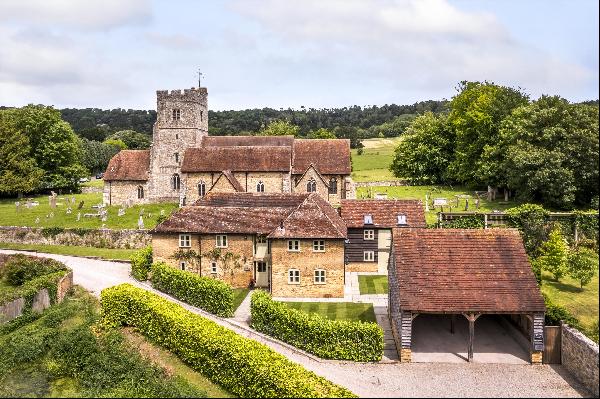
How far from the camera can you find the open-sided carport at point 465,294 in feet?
78.8

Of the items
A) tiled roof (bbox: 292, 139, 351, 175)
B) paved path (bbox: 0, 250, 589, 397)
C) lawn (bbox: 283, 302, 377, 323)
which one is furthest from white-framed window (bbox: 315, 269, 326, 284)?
tiled roof (bbox: 292, 139, 351, 175)

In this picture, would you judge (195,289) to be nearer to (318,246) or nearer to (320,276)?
(320,276)

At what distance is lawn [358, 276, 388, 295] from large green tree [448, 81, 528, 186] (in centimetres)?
2457

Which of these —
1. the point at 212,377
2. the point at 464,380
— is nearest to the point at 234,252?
the point at 212,377

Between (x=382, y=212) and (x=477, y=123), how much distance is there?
29.5 meters

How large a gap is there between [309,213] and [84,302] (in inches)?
608

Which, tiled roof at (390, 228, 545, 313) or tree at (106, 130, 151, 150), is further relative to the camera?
tree at (106, 130, 151, 150)

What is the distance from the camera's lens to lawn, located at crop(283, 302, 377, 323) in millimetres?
29953

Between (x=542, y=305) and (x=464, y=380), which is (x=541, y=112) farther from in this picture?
(x=464, y=380)

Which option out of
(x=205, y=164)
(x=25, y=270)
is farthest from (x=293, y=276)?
(x=205, y=164)

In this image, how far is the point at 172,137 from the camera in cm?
6288

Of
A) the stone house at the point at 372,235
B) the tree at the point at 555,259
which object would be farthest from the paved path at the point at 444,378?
the stone house at the point at 372,235

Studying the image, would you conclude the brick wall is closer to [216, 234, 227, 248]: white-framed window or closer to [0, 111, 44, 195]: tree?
[216, 234, 227, 248]: white-framed window

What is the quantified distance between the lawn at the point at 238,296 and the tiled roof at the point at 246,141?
29007mm
